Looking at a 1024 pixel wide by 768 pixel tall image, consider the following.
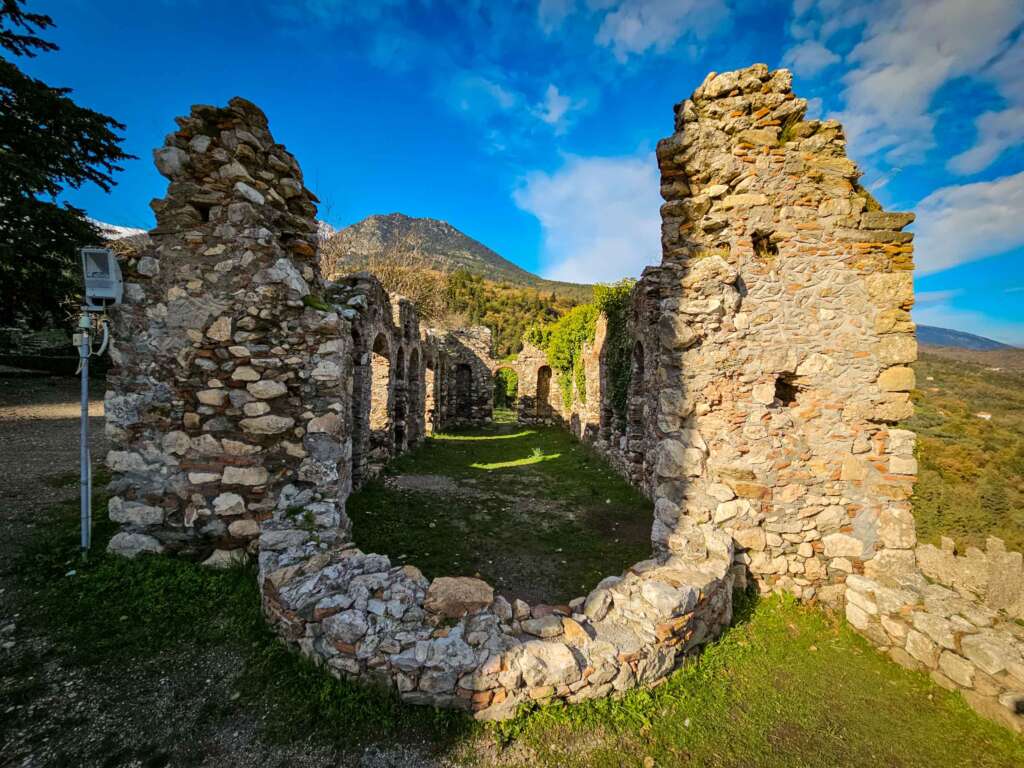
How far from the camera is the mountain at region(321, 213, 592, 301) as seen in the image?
86.7ft

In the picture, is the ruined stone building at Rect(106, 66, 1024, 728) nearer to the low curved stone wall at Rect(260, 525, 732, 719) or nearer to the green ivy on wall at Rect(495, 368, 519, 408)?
the low curved stone wall at Rect(260, 525, 732, 719)

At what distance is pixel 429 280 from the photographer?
3178 centimetres

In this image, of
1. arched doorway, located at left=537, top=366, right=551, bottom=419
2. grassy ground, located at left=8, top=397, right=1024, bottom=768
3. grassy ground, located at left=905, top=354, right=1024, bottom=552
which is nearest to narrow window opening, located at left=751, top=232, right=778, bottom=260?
grassy ground, located at left=905, top=354, right=1024, bottom=552

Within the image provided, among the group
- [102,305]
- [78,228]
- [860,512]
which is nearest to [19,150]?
[78,228]

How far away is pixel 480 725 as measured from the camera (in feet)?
8.76

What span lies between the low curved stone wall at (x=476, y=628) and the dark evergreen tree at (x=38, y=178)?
18462 mm

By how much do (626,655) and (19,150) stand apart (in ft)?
77.7

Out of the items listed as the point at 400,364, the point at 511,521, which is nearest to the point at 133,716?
the point at 511,521

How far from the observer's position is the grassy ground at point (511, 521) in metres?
5.26

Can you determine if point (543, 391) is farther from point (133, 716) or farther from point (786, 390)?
point (133, 716)

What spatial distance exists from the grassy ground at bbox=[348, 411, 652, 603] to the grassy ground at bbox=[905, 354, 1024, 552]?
324 cm

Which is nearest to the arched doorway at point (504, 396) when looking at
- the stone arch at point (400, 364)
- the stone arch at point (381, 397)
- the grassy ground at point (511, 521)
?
the stone arch at point (400, 364)

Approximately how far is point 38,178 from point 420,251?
69.1 feet

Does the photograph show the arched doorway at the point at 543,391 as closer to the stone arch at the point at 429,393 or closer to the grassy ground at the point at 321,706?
the stone arch at the point at 429,393
